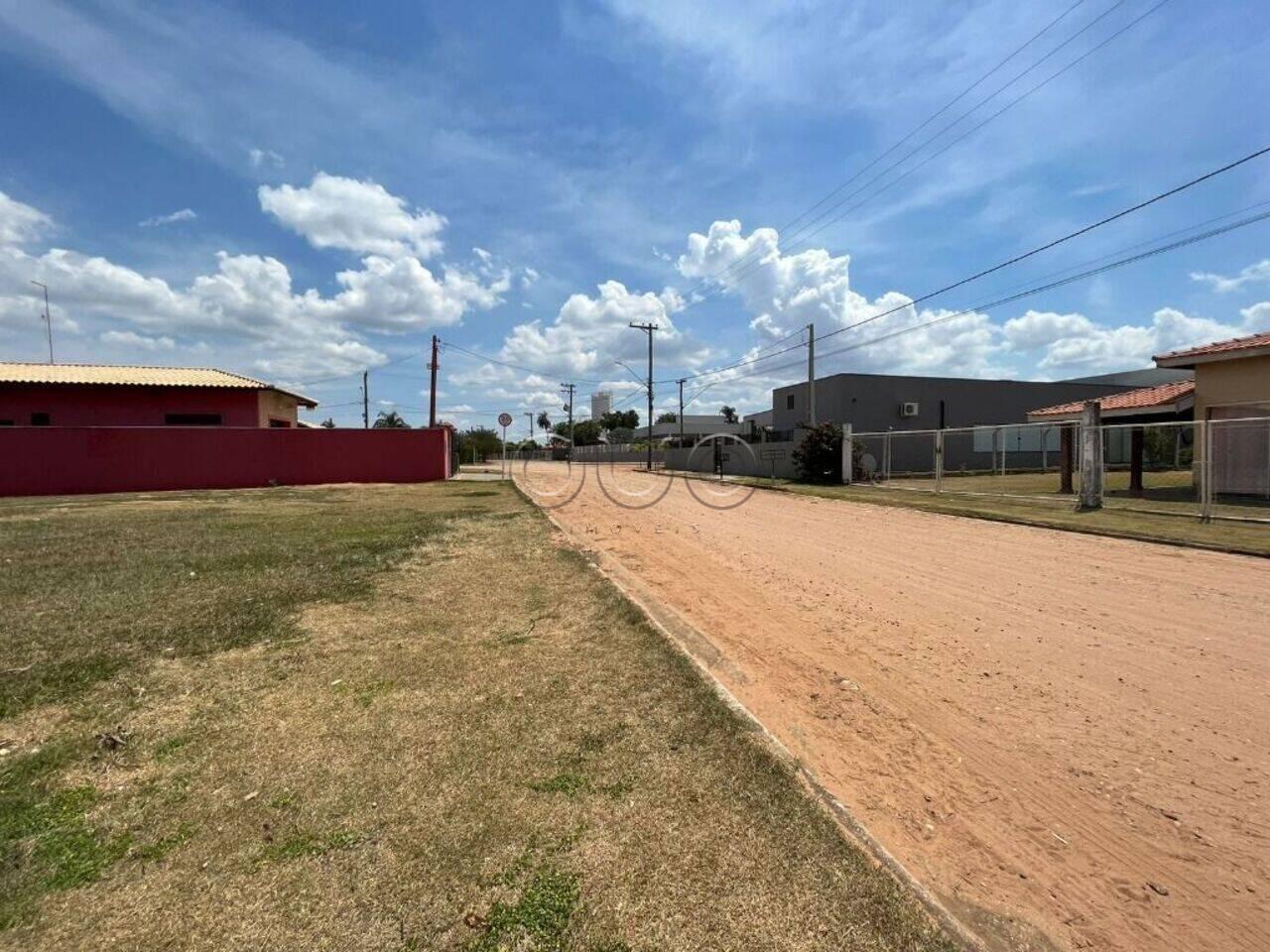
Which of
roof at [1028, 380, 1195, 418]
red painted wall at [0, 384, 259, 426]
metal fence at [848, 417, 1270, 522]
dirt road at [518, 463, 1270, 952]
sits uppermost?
red painted wall at [0, 384, 259, 426]

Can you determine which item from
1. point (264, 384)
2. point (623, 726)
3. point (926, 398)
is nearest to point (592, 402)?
point (926, 398)

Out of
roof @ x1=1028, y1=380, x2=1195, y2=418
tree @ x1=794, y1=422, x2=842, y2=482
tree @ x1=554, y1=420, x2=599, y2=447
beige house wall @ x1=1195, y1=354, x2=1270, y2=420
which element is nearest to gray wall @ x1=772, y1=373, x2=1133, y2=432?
tree @ x1=794, y1=422, x2=842, y2=482

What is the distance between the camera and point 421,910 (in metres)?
2.04

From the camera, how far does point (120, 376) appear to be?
2378 centimetres

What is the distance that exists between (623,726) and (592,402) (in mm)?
73364

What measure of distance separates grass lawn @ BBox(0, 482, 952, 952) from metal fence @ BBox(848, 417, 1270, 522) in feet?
39.3

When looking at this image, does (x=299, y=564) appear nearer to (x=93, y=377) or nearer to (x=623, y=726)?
(x=623, y=726)

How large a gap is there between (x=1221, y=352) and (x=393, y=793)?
1937 centimetres

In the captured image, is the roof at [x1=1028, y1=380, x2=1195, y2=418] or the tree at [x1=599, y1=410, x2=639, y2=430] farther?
the tree at [x1=599, y1=410, x2=639, y2=430]

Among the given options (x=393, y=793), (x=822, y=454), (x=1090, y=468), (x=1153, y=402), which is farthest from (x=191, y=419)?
(x=1153, y=402)

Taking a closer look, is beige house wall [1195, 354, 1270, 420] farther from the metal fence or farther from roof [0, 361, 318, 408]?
roof [0, 361, 318, 408]

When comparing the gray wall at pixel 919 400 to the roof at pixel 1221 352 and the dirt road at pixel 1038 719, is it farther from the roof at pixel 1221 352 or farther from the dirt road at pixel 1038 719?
the dirt road at pixel 1038 719

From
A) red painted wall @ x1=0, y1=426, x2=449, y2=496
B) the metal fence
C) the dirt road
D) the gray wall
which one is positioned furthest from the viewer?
the gray wall

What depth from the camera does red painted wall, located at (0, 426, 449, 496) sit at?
1947 cm
